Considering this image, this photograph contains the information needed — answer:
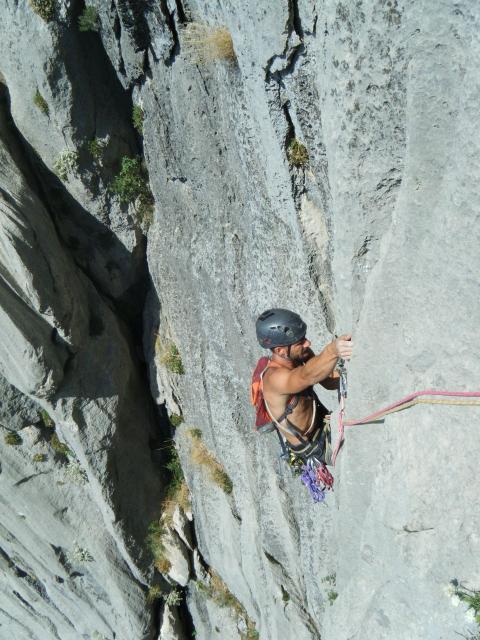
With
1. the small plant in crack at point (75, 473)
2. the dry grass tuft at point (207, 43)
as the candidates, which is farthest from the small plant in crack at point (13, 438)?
the dry grass tuft at point (207, 43)

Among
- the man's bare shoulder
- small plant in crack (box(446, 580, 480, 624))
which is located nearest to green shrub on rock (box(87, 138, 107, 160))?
the man's bare shoulder

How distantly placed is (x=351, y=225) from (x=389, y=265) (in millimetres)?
569

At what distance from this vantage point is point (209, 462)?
11328mm

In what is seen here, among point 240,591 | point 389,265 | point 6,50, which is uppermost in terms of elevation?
point 6,50

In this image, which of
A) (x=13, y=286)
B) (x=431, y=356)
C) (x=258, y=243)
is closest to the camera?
(x=431, y=356)

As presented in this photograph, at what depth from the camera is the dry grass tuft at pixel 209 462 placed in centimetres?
1112

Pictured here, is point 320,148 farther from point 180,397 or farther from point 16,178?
point 180,397

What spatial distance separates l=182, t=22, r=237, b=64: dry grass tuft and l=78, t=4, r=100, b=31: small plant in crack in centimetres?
178

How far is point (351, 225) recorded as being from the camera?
14.7 feet

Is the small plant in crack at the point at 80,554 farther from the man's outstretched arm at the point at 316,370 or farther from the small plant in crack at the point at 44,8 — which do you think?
the small plant in crack at the point at 44,8

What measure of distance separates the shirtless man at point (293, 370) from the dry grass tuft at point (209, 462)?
545 centimetres

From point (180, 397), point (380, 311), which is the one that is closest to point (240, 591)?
point (180, 397)

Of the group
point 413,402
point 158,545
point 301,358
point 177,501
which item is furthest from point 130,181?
point 158,545

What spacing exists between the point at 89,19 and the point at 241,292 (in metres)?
4.40
